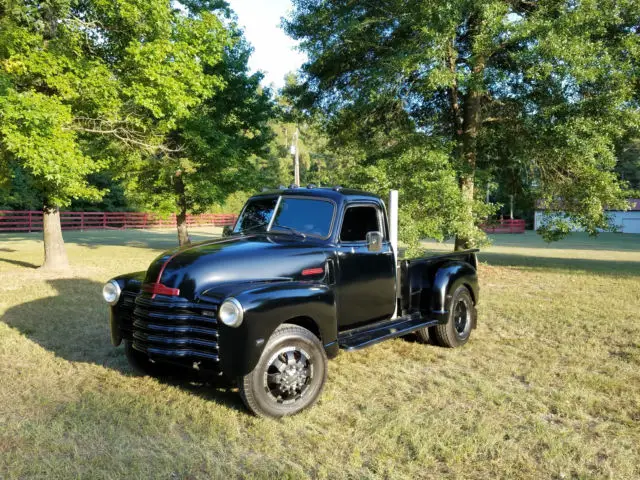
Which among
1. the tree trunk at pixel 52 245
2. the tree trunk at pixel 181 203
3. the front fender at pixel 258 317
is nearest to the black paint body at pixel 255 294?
the front fender at pixel 258 317

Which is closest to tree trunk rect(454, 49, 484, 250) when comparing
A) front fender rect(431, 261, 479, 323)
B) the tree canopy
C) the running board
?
front fender rect(431, 261, 479, 323)

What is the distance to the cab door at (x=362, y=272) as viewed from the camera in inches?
199

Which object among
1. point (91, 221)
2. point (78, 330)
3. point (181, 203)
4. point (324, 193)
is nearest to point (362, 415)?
point (324, 193)

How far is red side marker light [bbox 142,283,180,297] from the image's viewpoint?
4.23 meters

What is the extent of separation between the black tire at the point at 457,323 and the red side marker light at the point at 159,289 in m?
3.51

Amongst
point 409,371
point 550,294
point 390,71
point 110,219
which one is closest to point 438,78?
point 390,71

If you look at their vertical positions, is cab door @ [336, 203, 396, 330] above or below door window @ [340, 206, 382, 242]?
below

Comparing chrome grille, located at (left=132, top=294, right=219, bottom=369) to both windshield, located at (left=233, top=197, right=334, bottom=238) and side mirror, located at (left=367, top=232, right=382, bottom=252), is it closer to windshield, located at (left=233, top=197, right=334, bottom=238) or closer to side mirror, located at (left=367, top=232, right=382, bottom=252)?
windshield, located at (left=233, top=197, right=334, bottom=238)

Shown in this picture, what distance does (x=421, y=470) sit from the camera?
3355mm

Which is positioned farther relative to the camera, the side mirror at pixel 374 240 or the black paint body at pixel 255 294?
the side mirror at pixel 374 240

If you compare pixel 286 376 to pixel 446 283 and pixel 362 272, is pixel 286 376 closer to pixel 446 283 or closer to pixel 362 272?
pixel 362 272

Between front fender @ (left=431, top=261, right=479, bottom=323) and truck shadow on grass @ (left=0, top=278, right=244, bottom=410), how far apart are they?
2727 millimetres

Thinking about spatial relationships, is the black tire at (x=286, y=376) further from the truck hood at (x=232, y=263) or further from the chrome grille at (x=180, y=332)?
the truck hood at (x=232, y=263)

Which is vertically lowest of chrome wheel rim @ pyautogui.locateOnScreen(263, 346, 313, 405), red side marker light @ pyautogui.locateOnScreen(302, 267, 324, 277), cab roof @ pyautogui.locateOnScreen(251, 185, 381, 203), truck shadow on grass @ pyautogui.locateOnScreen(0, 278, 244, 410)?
truck shadow on grass @ pyautogui.locateOnScreen(0, 278, 244, 410)
